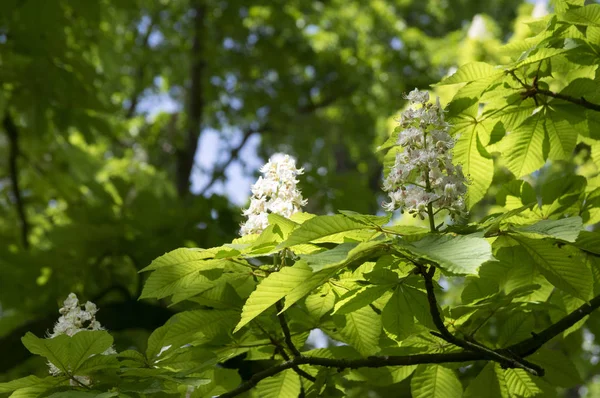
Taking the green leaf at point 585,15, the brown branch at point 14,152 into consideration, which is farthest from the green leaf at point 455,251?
the brown branch at point 14,152

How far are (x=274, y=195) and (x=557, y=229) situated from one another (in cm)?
72

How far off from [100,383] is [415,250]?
80cm

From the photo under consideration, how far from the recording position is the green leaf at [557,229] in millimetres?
1263

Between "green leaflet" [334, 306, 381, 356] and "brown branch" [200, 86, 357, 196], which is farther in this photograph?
"brown branch" [200, 86, 357, 196]

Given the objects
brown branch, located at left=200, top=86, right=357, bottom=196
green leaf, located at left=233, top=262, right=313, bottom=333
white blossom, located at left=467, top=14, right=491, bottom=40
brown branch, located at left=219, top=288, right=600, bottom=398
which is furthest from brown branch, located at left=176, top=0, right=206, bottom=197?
green leaf, located at left=233, top=262, right=313, bottom=333

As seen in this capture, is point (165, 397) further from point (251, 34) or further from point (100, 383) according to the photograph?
point (251, 34)

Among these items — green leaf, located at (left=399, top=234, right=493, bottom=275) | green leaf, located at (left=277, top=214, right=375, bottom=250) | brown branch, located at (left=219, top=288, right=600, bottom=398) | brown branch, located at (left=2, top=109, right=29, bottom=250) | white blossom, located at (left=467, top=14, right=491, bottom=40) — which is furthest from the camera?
white blossom, located at (left=467, top=14, right=491, bottom=40)

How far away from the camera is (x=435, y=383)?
1941mm

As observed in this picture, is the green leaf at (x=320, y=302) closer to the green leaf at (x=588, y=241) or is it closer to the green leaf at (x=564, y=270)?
the green leaf at (x=564, y=270)

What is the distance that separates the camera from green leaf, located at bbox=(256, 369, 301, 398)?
1939 millimetres

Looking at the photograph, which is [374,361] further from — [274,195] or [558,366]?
[558,366]

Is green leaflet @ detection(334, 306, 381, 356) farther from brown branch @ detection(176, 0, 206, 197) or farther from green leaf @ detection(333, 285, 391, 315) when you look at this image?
brown branch @ detection(176, 0, 206, 197)

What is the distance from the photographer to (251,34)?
11031 mm

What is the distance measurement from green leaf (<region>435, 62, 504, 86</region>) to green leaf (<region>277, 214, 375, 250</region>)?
70 cm
